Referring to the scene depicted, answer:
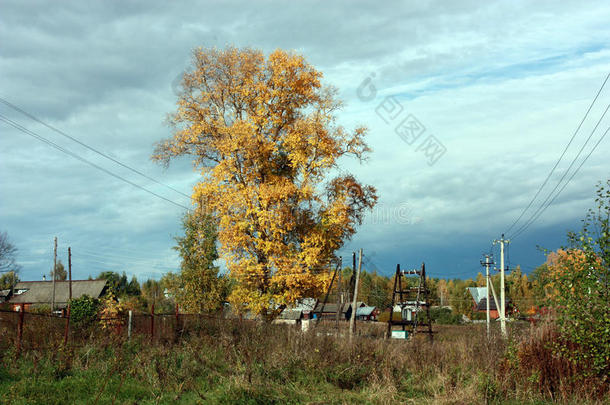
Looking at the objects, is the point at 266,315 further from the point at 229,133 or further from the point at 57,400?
the point at 57,400

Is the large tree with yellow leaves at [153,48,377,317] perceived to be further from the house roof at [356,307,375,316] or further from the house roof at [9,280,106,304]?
the house roof at [356,307,375,316]

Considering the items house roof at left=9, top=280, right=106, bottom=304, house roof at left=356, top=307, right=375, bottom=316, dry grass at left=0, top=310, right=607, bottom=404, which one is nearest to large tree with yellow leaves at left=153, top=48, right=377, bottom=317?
dry grass at left=0, top=310, right=607, bottom=404

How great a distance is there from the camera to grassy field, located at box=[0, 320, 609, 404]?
10.6m

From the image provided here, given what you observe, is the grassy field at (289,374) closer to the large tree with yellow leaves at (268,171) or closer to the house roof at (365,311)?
the large tree with yellow leaves at (268,171)

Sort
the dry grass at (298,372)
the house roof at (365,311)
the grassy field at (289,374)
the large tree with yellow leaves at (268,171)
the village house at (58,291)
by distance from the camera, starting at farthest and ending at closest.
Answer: the house roof at (365,311) → the village house at (58,291) → the large tree with yellow leaves at (268,171) → the dry grass at (298,372) → the grassy field at (289,374)

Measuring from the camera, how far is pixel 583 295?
1027 cm

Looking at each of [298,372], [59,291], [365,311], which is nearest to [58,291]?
[59,291]

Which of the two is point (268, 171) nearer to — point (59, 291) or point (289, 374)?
point (289, 374)

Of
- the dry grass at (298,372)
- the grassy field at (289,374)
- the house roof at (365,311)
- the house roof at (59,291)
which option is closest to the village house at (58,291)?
the house roof at (59,291)

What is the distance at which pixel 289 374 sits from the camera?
41.5 feet

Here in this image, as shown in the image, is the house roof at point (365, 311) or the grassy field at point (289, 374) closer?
the grassy field at point (289, 374)

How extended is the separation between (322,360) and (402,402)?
10.7ft

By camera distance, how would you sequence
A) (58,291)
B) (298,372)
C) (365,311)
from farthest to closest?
(365,311) → (58,291) → (298,372)

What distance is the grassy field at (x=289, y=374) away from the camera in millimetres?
10633
